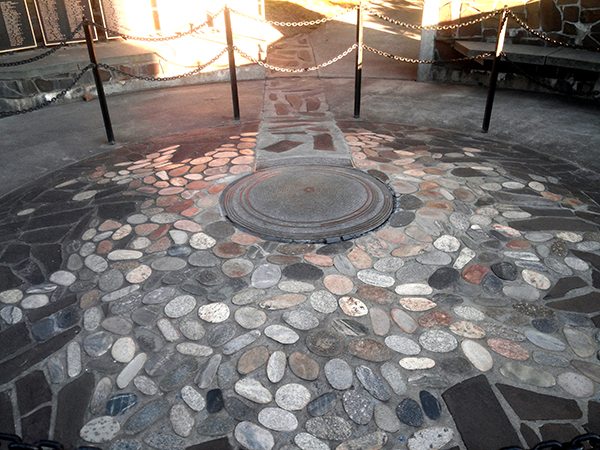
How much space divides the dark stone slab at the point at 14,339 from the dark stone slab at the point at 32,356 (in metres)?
0.06

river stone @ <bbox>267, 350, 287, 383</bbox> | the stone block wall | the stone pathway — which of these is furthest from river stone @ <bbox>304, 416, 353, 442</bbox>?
the stone block wall

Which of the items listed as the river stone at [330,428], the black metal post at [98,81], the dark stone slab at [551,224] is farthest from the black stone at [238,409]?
the black metal post at [98,81]

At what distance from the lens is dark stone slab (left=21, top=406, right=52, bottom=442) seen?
6.34 ft

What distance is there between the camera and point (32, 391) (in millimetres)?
2139

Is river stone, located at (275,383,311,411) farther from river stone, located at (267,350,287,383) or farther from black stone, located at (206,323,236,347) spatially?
black stone, located at (206,323,236,347)

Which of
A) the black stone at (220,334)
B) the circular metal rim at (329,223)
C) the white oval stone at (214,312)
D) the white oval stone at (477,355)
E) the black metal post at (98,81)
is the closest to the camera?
the white oval stone at (477,355)

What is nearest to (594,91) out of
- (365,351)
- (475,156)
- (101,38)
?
(475,156)

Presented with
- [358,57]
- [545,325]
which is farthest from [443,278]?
[358,57]

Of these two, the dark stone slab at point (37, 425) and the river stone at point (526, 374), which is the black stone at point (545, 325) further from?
the dark stone slab at point (37, 425)

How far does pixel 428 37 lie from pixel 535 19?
1460mm

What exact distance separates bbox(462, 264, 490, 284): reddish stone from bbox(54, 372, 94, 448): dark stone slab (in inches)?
82.5

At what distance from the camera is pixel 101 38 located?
8.01 m

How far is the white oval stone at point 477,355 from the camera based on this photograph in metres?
2.18

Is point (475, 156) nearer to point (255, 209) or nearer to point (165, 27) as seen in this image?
point (255, 209)
